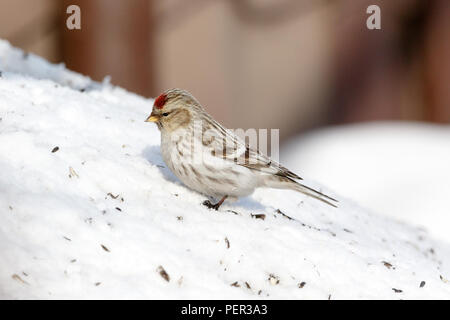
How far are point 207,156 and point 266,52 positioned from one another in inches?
203

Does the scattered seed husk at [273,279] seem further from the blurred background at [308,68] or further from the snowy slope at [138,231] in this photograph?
the blurred background at [308,68]

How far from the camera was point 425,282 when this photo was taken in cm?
323

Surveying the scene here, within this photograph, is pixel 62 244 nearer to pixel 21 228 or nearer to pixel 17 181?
pixel 21 228

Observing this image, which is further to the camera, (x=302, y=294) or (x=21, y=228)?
(x=302, y=294)

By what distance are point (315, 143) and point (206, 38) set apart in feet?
5.90

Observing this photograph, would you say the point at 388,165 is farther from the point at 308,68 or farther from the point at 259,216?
the point at 259,216

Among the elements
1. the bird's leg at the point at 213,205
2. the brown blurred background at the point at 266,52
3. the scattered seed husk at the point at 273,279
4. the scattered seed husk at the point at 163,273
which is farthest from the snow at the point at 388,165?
the scattered seed husk at the point at 163,273

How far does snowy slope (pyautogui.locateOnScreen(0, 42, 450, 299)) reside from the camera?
2.55 meters

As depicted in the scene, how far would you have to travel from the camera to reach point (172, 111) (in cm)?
348

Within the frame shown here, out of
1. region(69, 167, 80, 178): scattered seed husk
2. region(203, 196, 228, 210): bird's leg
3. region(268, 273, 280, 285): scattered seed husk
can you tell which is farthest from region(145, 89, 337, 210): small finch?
region(268, 273, 280, 285): scattered seed husk

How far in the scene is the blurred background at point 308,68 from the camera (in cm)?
572

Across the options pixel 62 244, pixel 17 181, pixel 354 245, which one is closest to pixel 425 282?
pixel 354 245

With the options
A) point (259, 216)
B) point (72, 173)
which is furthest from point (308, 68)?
point (72, 173)

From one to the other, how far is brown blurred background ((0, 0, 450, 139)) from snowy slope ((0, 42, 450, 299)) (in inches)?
68.1
